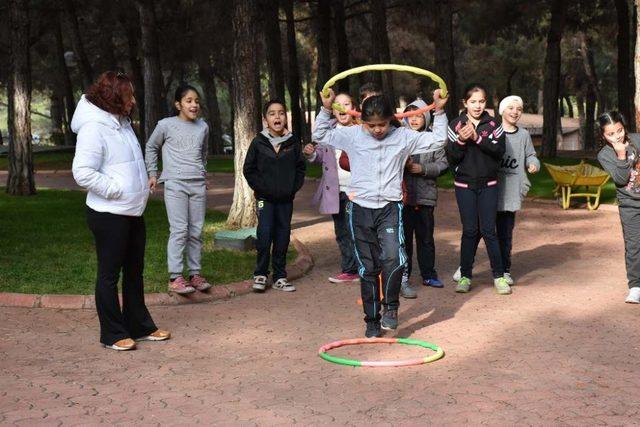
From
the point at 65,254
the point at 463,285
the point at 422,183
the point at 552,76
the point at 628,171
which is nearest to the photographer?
the point at 628,171

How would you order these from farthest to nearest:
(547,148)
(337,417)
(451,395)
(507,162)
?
1. (547,148)
2. (507,162)
3. (451,395)
4. (337,417)

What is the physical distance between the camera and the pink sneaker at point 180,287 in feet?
30.9

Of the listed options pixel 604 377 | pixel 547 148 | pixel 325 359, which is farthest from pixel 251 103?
pixel 547 148

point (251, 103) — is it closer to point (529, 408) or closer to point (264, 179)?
point (264, 179)

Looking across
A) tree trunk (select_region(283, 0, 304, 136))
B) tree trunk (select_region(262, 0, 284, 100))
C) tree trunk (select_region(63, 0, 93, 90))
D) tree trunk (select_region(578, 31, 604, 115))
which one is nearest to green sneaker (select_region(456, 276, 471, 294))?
tree trunk (select_region(262, 0, 284, 100))

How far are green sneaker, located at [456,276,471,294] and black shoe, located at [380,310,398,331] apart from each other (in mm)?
1858

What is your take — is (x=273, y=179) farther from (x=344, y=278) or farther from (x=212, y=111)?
(x=212, y=111)

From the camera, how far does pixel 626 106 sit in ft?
94.7

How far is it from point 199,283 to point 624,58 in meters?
22.6

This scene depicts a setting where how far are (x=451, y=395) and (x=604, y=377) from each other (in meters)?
1.11

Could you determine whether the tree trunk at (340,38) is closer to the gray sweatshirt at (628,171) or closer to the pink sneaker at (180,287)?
the pink sneaker at (180,287)

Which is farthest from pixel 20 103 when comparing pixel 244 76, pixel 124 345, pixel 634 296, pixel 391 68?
pixel 634 296

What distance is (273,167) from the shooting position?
32.1ft

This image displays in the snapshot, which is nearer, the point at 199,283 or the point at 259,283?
the point at 199,283
